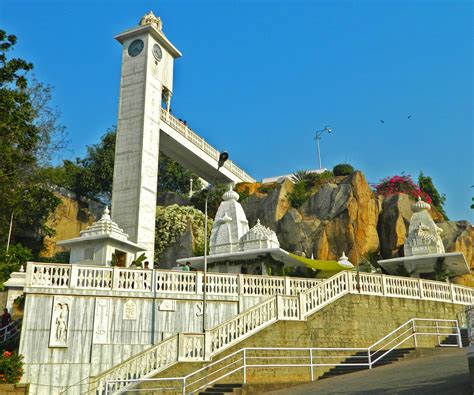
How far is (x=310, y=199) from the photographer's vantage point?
44.7 m

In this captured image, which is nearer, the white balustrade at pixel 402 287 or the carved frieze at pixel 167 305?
the carved frieze at pixel 167 305

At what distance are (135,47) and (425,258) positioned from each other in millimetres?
24938

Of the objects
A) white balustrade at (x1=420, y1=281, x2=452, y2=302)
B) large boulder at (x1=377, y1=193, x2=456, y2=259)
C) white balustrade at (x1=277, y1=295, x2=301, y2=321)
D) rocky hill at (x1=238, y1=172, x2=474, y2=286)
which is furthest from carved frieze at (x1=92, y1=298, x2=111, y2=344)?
large boulder at (x1=377, y1=193, x2=456, y2=259)

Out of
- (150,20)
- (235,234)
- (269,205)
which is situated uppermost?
(150,20)

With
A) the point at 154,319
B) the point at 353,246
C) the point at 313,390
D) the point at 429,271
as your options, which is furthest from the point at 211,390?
the point at 353,246

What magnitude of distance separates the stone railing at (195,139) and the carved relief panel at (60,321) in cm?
2370

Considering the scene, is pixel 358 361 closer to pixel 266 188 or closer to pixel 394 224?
pixel 394 224

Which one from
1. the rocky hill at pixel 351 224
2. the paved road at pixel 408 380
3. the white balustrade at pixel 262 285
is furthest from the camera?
the rocky hill at pixel 351 224

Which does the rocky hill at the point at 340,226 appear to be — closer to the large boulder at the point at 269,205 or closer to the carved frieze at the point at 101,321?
the large boulder at the point at 269,205

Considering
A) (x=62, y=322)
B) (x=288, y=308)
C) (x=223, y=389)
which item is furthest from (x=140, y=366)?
(x=288, y=308)

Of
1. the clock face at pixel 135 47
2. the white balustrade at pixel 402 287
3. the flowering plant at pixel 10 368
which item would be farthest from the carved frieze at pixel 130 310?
the clock face at pixel 135 47

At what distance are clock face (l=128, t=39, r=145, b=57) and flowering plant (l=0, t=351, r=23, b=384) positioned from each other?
27030mm

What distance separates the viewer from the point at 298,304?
65.3 ft

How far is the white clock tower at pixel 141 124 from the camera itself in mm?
36219
